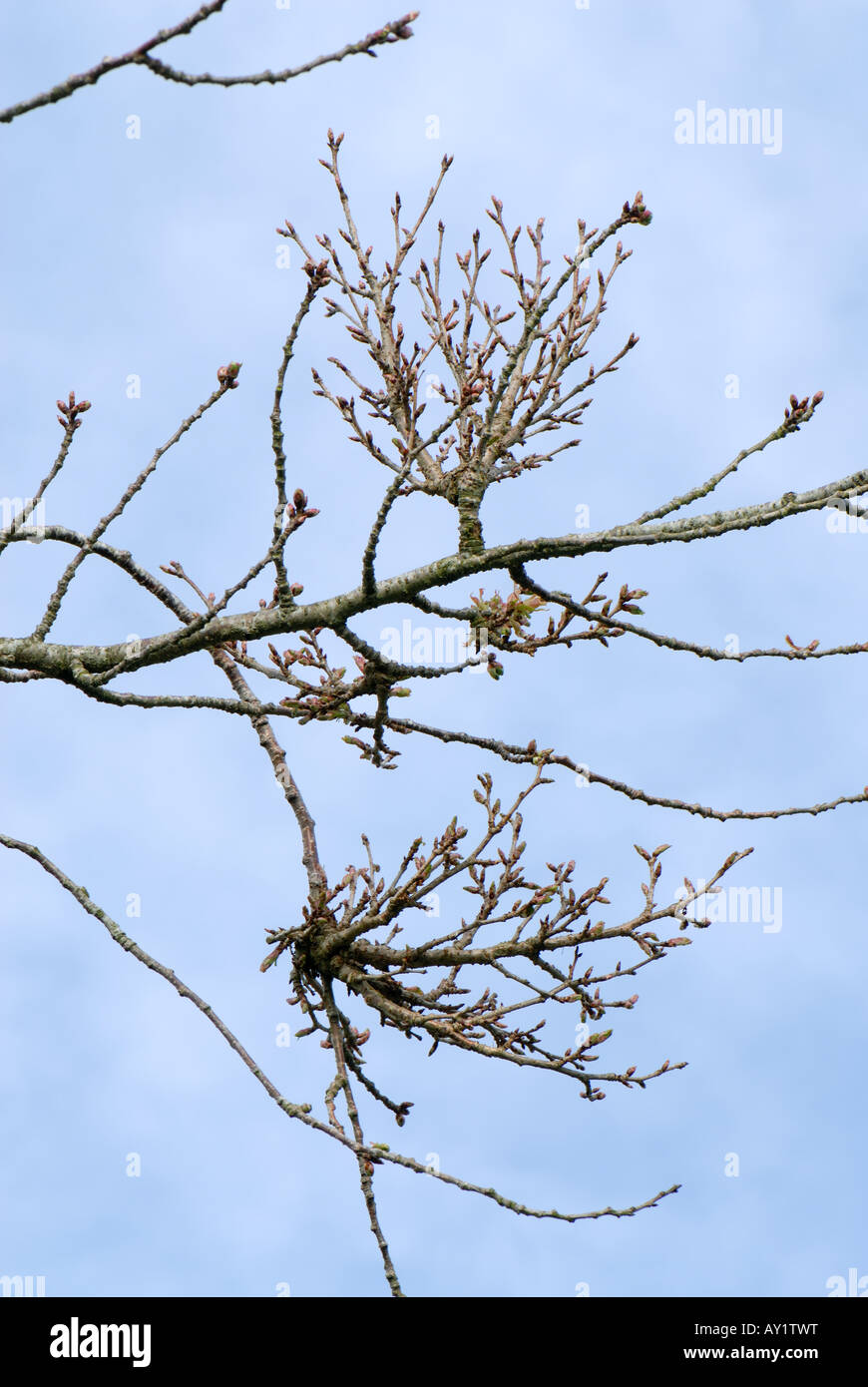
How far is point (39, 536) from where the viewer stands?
5.43 metres

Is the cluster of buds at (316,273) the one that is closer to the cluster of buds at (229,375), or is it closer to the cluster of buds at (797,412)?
the cluster of buds at (229,375)

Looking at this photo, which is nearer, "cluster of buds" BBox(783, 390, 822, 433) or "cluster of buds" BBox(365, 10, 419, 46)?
"cluster of buds" BBox(365, 10, 419, 46)

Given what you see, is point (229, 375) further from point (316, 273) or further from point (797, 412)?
point (797, 412)

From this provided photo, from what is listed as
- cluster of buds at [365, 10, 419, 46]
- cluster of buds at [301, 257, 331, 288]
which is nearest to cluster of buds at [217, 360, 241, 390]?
cluster of buds at [301, 257, 331, 288]

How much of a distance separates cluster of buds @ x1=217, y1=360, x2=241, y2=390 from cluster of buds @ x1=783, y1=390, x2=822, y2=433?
6.74 feet

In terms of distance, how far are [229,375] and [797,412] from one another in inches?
83.4

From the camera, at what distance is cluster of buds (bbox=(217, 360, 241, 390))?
15.1ft

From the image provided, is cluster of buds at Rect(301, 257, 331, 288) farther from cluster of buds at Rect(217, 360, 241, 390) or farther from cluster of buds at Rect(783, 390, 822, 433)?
cluster of buds at Rect(783, 390, 822, 433)

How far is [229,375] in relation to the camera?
15.1 ft

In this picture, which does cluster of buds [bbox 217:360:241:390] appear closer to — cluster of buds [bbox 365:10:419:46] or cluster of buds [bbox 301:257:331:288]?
cluster of buds [bbox 301:257:331:288]

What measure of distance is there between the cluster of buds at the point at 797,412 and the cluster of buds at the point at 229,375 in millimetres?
2054

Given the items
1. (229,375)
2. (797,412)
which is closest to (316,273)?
(229,375)
